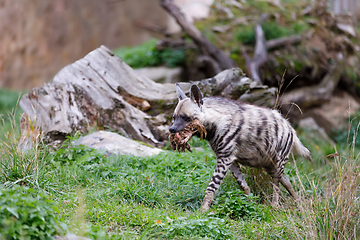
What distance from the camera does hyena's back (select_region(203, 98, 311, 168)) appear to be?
4.30 metres

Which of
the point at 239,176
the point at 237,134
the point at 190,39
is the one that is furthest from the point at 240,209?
the point at 190,39

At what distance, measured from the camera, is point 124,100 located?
21.2ft

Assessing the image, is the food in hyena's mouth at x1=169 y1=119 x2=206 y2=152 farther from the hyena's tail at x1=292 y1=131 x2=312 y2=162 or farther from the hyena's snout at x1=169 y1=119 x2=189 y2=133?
the hyena's tail at x1=292 y1=131 x2=312 y2=162

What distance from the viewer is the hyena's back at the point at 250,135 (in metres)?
4.30

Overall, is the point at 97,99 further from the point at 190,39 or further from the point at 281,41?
the point at 281,41

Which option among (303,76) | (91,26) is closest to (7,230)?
(303,76)

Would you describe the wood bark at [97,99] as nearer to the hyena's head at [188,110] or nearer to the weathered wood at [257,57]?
the hyena's head at [188,110]

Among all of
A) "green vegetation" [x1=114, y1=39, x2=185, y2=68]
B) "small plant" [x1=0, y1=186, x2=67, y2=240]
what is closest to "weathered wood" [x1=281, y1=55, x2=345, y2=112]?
"green vegetation" [x1=114, y1=39, x2=185, y2=68]

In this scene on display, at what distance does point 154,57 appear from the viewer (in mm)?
11023

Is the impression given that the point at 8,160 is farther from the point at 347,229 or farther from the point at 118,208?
the point at 347,229

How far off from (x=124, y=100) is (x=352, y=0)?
12119mm

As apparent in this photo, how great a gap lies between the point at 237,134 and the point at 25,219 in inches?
100

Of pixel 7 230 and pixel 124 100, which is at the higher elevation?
pixel 7 230

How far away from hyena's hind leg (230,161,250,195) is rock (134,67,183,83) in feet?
18.9
